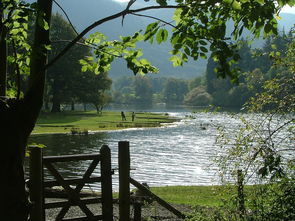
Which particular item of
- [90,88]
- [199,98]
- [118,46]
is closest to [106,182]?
[118,46]

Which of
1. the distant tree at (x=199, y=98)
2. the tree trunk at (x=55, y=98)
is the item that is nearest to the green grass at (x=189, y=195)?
the tree trunk at (x=55, y=98)

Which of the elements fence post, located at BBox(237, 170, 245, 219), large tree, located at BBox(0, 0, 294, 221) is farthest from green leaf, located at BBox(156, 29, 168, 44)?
fence post, located at BBox(237, 170, 245, 219)

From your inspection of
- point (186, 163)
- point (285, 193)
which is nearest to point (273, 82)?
point (285, 193)

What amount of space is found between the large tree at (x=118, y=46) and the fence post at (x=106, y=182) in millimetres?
3914

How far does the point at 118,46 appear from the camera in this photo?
19.4ft

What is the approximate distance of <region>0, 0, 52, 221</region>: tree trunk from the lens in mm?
5336

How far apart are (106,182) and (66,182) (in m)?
0.98

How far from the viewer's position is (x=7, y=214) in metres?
5.37

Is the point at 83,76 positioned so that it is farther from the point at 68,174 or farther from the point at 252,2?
the point at 252,2

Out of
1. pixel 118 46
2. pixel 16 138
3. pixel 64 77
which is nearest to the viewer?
pixel 16 138

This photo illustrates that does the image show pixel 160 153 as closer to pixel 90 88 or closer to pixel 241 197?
pixel 241 197

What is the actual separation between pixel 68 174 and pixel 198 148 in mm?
17063

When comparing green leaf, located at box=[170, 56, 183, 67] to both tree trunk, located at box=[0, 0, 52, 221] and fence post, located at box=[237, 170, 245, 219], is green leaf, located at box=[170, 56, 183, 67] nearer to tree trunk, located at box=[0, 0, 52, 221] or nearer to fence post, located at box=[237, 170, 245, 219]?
tree trunk, located at box=[0, 0, 52, 221]

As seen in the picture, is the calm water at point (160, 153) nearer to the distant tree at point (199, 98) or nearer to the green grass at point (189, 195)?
the green grass at point (189, 195)
